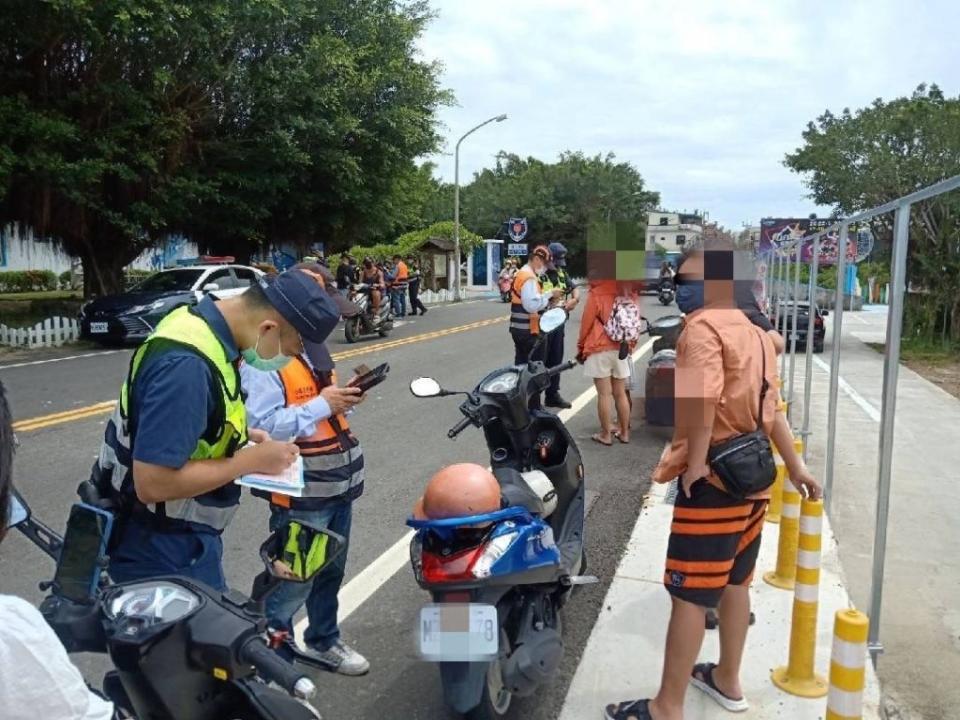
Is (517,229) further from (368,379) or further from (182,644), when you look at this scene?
(182,644)

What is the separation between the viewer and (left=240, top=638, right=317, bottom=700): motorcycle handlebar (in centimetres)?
148

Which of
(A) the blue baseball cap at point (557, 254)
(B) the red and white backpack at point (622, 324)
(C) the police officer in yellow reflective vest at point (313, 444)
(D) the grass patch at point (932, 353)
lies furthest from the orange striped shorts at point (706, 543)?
(A) the blue baseball cap at point (557, 254)

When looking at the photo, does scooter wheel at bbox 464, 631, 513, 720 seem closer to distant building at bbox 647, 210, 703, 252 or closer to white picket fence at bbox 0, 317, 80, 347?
distant building at bbox 647, 210, 703, 252

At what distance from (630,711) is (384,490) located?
3.25m

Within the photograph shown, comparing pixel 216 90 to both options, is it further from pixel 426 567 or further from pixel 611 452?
pixel 426 567

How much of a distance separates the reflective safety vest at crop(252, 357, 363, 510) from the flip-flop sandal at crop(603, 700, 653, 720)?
1291mm

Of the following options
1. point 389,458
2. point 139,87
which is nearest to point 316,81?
point 139,87

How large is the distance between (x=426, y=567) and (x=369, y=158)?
18468 mm

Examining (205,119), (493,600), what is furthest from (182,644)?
(205,119)

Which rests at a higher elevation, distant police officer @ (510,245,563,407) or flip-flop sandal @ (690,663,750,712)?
distant police officer @ (510,245,563,407)

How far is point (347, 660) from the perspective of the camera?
11.0 feet

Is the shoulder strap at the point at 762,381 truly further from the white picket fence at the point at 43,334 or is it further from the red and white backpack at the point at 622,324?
the white picket fence at the point at 43,334

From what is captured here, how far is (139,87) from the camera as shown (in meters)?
16.0

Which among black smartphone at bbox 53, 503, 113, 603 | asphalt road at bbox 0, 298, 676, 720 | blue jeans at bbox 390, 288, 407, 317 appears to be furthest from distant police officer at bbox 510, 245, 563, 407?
blue jeans at bbox 390, 288, 407, 317
